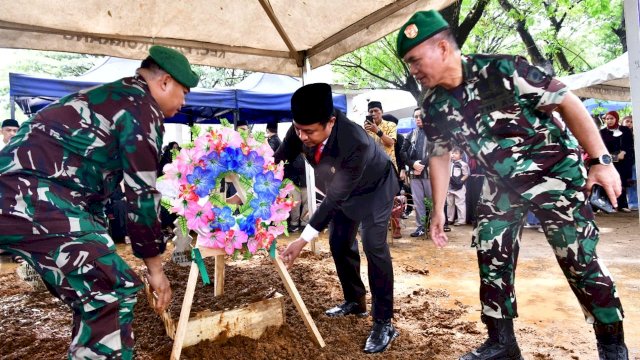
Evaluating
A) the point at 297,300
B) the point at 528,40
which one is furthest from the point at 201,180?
the point at 528,40

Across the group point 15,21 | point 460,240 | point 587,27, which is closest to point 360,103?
point 587,27

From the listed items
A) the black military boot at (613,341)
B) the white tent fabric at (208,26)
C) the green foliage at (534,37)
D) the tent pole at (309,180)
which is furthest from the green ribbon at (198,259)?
the green foliage at (534,37)

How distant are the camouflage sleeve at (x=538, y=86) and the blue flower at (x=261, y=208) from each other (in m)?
1.68

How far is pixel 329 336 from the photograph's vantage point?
10.4 feet

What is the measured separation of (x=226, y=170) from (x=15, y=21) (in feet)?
8.99

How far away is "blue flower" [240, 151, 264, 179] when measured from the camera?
2.91 metres

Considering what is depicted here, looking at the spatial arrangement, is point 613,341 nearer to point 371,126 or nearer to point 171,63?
point 171,63

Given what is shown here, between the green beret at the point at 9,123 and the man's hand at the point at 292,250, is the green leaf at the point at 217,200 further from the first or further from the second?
the green beret at the point at 9,123

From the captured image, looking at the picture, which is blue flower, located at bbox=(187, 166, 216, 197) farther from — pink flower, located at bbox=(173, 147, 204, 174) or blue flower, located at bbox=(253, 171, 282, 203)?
blue flower, located at bbox=(253, 171, 282, 203)

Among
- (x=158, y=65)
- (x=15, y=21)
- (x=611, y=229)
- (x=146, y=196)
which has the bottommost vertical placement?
(x=611, y=229)

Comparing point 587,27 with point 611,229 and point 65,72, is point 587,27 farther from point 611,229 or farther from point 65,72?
point 65,72

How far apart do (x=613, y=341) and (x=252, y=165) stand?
7.66ft

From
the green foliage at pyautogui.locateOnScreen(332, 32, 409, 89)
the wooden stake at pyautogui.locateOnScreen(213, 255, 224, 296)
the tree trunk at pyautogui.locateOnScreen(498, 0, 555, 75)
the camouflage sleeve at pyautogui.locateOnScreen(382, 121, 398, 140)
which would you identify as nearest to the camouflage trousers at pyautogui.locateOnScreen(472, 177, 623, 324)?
the wooden stake at pyautogui.locateOnScreen(213, 255, 224, 296)

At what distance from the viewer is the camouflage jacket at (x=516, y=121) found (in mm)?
2246
